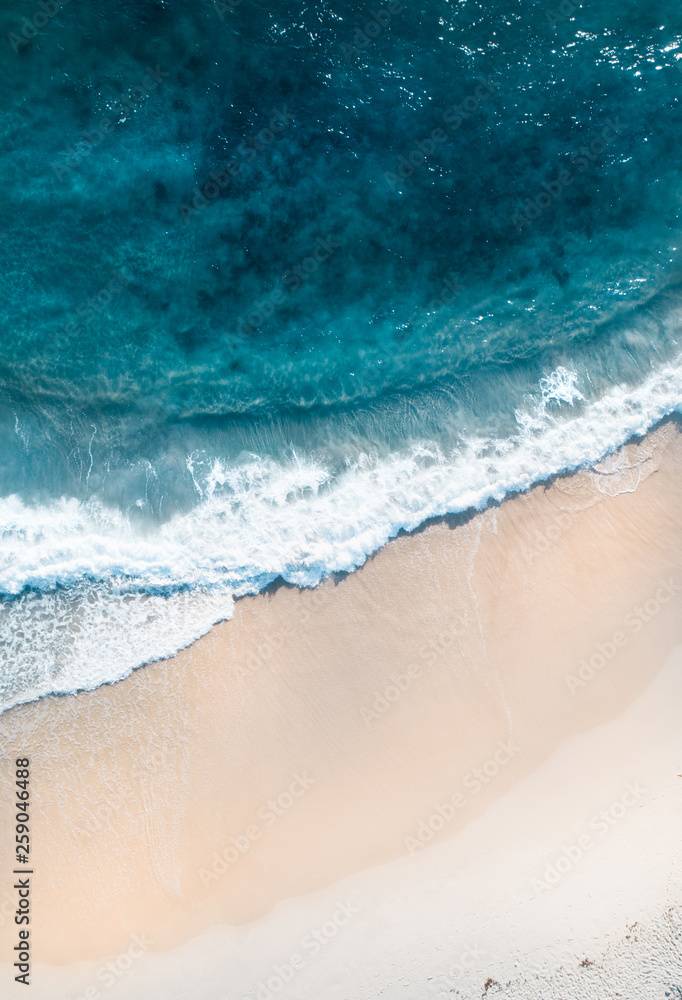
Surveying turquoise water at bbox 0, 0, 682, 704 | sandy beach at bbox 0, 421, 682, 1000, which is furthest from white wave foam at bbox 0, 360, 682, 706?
sandy beach at bbox 0, 421, 682, 1000

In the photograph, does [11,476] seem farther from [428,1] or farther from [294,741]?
[428,1]

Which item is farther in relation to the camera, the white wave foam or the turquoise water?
the turquoise water

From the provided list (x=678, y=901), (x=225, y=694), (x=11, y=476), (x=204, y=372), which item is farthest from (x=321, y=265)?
(x=678, y=901)

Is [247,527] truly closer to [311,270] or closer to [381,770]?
[381,770]

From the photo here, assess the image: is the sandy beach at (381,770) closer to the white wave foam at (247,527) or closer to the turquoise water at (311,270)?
the white wave foam at (247,527)

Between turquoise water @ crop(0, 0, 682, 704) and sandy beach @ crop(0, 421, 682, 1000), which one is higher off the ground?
turquoise water @ crop(0, 0, 682, 704)

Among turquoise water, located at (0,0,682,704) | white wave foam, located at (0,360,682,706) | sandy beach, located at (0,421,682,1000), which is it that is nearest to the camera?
sandy beach, located at (0,421,682,1000)

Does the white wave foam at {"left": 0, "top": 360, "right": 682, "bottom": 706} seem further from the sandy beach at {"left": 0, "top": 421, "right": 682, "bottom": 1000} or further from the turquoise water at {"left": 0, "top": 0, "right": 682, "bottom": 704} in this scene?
the sandy beach at {"left": 0, "top": 421, "right": 682, "bottom": 1000}
